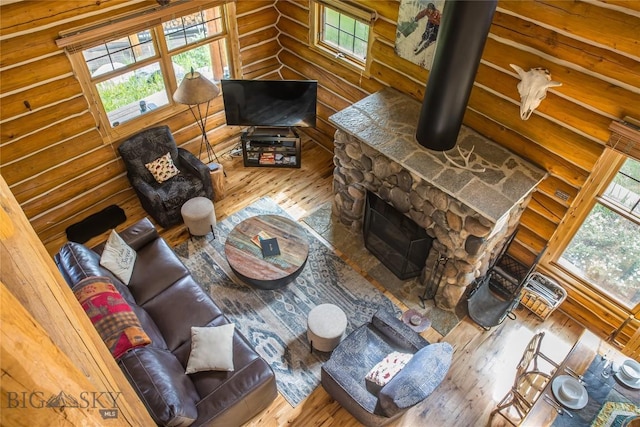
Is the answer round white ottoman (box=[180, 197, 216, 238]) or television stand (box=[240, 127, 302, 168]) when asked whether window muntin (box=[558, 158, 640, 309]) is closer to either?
television stand (box=[240, 127, 302, 168])

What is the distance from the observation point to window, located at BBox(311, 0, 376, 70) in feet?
15.9

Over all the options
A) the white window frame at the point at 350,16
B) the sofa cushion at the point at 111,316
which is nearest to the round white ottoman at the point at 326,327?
the sofa cushion at the point at 111,316

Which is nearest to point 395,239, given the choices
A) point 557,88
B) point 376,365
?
point 376,365

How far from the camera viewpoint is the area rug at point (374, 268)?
14.7 feet

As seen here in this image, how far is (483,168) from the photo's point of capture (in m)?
3.89

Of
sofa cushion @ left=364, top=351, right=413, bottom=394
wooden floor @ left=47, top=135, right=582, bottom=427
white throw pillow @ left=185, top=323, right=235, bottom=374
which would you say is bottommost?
wooden floor @ left=47, top=135, right=582, bottom=427

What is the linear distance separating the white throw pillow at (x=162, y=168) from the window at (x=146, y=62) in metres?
0.46

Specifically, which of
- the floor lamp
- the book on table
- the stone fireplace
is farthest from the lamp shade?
the book on table

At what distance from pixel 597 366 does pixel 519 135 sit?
77.9 inches

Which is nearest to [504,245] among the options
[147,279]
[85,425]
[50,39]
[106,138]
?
[147,279]

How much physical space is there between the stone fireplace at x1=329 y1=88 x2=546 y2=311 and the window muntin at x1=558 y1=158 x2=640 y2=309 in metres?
0.58

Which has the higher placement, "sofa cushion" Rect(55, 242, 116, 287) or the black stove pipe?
the black stove pipe

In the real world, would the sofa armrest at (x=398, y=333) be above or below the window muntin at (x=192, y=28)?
below

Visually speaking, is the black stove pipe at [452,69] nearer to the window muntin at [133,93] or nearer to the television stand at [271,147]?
the television stand at [271,147]
